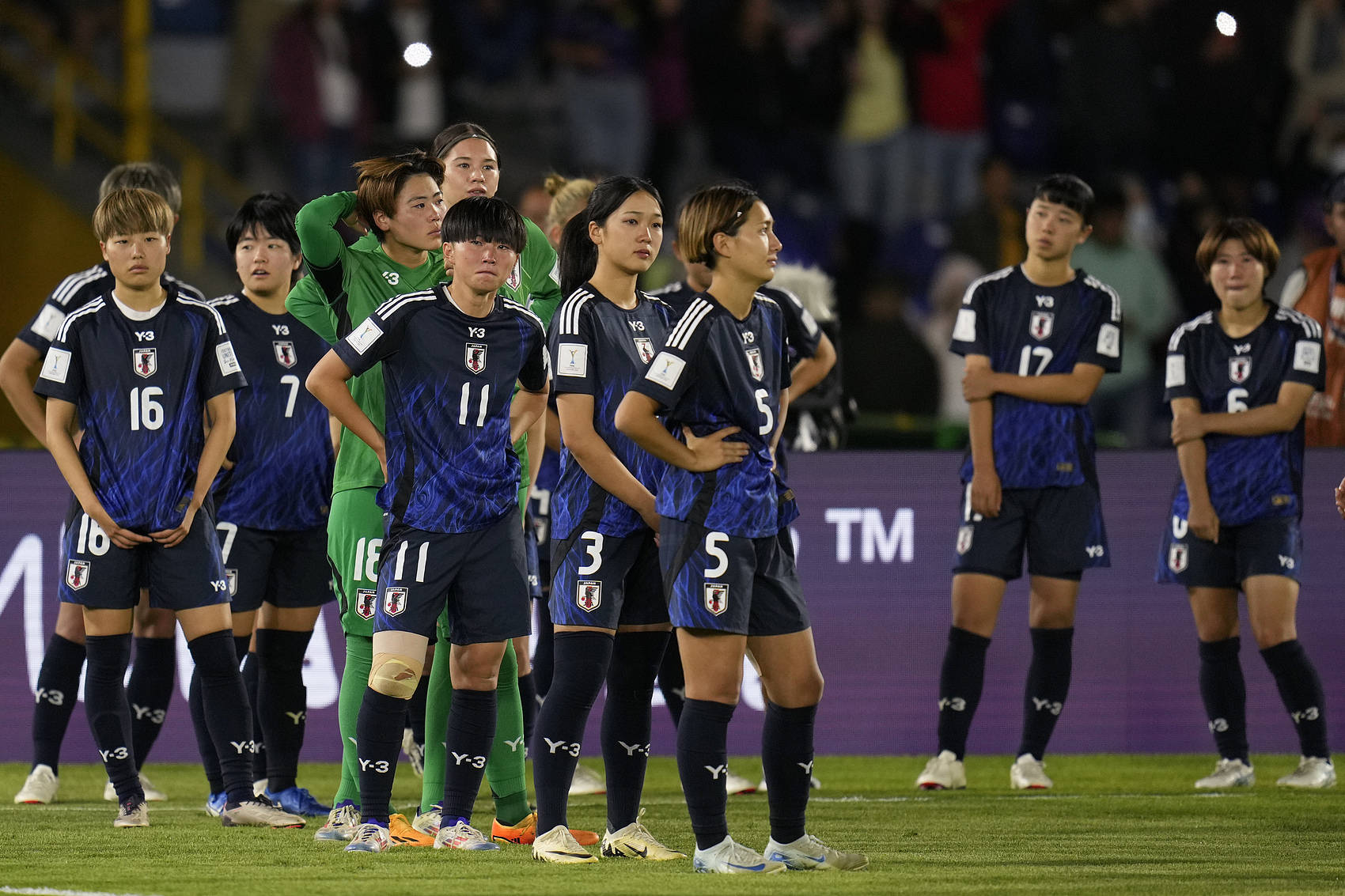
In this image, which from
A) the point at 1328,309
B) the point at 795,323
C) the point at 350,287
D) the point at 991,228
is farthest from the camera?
the point at 991,228

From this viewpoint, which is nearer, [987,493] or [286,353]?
[286,353]

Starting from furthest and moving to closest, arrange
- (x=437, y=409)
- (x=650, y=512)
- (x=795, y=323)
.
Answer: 1. (x=795, y=323)
2. (x=437, y=409)
3. (x=650, y=512)

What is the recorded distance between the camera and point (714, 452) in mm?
5270

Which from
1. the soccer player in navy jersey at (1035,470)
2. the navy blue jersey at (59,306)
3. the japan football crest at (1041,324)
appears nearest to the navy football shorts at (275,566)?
the navy blue jersey at (59,306)

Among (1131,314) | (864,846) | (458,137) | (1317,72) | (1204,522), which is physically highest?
(1317,72)

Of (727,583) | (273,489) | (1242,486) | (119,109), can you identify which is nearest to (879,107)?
(119,109)

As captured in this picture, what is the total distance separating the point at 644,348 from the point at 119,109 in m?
10.2

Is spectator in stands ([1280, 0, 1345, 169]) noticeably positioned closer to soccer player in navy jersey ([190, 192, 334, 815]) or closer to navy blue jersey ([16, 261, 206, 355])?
soccer player in navy jersey ([190, 192, 334, 815])

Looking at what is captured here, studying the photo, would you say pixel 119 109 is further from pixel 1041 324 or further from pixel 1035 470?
pixel 1035 470

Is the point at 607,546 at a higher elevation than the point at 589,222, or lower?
lower

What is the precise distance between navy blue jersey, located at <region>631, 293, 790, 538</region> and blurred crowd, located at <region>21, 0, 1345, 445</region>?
845 centimetres

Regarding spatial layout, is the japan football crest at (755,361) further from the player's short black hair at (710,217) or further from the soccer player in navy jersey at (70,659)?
the soccer player in navy jersey at (70,659)

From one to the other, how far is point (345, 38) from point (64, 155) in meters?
2.29

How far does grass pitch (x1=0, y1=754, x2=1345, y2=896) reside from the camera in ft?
16.5
